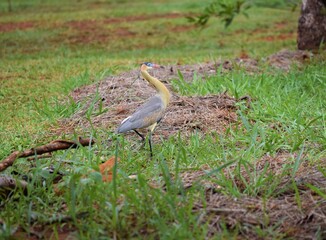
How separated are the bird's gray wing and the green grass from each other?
170 mm

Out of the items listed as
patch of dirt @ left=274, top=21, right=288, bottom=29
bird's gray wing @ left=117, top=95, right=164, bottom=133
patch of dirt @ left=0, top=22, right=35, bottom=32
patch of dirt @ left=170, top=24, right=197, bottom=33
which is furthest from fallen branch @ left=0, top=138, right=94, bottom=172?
patch of dirt @ left=274, top=21, right=288, bottom=29

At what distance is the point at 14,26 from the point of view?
40.4 ft

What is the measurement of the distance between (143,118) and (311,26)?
4.68m

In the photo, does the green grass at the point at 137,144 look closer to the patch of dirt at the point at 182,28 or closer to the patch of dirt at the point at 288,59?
the patch of dirt at the point at 288,59

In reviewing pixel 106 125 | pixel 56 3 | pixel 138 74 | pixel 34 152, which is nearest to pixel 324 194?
pixel 34 152

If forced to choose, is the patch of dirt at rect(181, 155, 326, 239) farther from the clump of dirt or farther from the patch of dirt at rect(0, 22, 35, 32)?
the patch of dirt at rect(0, 22, 35, 32)

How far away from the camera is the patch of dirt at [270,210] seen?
302 centimetres

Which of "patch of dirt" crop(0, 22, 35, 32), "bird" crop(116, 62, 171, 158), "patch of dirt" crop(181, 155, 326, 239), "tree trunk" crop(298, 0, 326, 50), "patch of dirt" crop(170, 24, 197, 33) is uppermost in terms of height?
"bird" crop(116, 62, 171, 158)

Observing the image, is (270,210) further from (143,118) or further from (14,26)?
(14,26)

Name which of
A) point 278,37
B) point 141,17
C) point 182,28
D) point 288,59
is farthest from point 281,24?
point 288,59

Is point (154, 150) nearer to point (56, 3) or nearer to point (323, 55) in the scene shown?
point (323, 55)

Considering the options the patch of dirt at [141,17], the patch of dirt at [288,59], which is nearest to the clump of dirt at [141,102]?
the patch of dirt at [288,59]

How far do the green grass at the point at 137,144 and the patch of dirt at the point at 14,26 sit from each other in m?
0.79

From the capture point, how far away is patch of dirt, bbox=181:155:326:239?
119 inches
